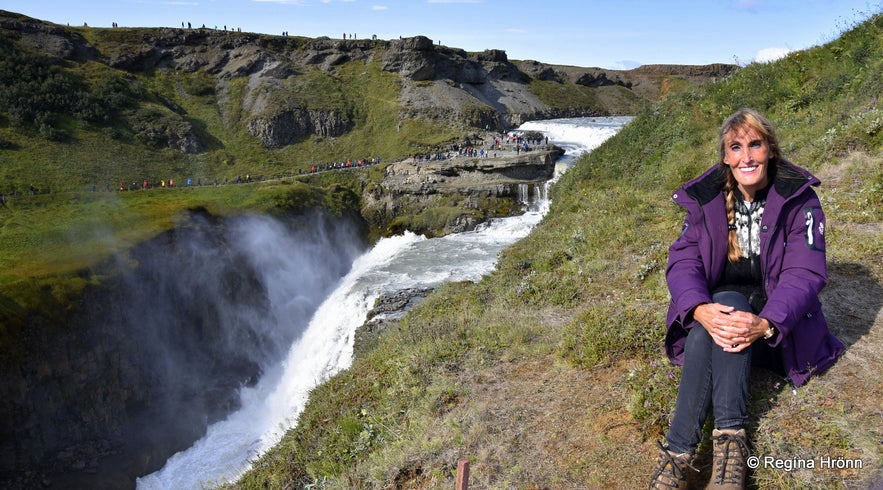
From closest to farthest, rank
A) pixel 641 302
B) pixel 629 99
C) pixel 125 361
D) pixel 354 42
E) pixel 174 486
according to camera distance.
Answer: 1. pixel 641 302
2. pixel 174 486
3. pixel 125 361
4. pixel 354 42
5. pixel 629 99

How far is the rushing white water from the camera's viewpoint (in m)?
22.2

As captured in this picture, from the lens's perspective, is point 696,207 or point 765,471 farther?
point 696,207

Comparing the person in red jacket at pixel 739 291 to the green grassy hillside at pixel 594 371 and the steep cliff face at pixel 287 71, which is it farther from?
the steep cliff face at pixel 287 71

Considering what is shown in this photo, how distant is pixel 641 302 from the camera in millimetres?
7480

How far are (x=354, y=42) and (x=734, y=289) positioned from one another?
89.6 meters

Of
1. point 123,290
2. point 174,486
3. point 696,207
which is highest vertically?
point 696,207

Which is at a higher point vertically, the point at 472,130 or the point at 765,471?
the point at 472,130

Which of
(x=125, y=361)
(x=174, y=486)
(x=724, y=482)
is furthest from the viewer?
(x=125, y=361)

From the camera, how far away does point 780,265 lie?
4.39 m

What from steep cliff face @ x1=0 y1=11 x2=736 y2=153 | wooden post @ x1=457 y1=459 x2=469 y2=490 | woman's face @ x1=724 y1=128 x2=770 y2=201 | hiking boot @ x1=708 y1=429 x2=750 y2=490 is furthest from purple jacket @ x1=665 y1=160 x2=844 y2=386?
steep cliff face @ x1=0 y1=11 x2=736 y2=153

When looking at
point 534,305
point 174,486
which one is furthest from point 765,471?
point 174,486

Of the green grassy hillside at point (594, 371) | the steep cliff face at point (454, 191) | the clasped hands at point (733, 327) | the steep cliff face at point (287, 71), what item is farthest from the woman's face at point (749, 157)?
the steep cliff face at point (287, 71)

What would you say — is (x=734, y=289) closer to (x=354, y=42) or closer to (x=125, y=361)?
(x=125, y=361)

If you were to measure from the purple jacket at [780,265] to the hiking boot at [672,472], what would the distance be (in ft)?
3.51
